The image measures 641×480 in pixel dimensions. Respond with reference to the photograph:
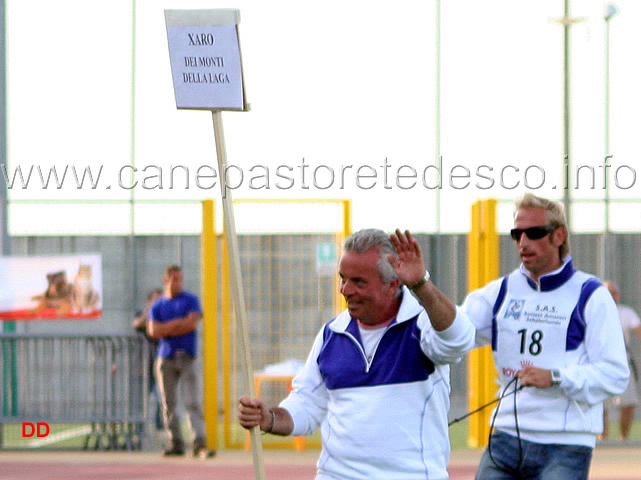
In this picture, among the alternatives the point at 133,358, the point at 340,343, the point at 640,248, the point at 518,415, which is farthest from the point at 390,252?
the point at 640,248

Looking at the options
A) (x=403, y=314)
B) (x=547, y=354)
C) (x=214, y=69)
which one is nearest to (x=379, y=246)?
(x=403, y=314)

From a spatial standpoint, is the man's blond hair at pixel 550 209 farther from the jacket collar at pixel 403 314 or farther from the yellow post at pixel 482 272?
the yellow post at pixel 482 272

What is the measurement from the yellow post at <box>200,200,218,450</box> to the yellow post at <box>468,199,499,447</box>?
95.6 inches

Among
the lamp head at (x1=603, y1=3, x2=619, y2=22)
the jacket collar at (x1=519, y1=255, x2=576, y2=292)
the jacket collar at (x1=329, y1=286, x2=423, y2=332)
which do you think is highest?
the lamp head at (x1=603, y1=3, x2=619, y2=22)

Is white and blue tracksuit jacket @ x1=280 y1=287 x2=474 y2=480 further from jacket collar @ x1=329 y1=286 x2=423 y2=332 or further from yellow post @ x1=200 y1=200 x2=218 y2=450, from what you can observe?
yellow post @ x1=200 y1=200 x2=218 y2=450

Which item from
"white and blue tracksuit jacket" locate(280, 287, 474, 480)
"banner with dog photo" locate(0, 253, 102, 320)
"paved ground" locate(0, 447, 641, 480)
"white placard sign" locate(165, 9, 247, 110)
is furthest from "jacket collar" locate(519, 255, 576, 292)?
"banner with dog photo" locate(0, 253, 102, 320)

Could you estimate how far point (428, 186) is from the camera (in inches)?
595

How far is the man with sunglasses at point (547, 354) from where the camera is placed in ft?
15.5

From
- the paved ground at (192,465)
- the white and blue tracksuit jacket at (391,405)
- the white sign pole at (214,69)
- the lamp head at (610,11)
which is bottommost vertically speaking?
the paved ground at (192,465)

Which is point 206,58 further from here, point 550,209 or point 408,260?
point 550,209

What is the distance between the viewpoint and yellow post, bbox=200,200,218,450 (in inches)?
473

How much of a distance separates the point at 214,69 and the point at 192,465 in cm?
732

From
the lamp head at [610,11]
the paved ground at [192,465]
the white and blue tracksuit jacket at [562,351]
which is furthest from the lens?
the lamp head at [610,11]

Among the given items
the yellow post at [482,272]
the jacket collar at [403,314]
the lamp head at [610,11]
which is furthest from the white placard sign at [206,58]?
the lamp head at [610,11]
